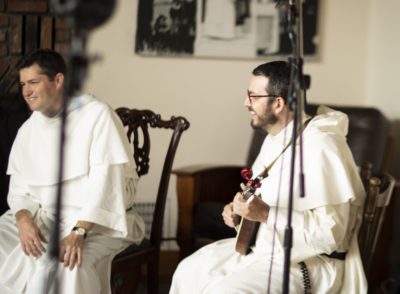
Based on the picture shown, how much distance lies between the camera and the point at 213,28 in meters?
4.09

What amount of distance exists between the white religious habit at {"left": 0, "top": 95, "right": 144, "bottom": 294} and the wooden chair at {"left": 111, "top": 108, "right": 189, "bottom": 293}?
0.09 metres

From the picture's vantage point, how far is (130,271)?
2.88 m

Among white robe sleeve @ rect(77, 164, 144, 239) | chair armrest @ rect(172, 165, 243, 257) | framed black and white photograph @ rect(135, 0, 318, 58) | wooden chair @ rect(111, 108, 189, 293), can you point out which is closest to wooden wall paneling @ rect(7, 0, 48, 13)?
framed black and white photograph @ rect(135, 0, 318, 58)

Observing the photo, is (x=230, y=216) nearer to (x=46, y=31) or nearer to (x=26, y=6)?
(x=46, y=31)

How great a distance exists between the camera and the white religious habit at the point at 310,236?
2162 millimetres

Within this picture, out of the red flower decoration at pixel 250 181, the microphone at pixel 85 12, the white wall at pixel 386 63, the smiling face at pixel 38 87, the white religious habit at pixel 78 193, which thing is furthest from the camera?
the white wall at pixel 386 63

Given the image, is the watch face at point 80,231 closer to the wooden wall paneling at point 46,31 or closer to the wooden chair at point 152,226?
the wooden chair at point 152,226

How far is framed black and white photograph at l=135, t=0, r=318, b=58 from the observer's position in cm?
404

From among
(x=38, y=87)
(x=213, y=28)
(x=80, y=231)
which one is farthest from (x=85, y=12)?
(x=213, y=28)

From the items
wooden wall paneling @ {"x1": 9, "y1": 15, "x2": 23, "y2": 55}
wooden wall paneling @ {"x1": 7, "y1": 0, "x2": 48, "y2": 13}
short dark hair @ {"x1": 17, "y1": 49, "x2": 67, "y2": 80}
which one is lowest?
short dark hair @ {"x1": 17, "y1": 49, "x2": 67, "y2": 80}

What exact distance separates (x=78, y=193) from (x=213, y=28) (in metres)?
1.87

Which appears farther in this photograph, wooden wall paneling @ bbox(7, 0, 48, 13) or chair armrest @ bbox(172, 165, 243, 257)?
wooden wall paneling @ bbox(7, 0, 48, 13)

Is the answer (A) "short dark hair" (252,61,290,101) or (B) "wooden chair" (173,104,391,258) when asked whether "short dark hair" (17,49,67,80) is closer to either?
(A) "short dark hair" (252,61,290,101)

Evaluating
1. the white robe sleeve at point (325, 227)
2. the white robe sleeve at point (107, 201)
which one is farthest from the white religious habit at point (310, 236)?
the white robe sleeve at point (107, 201)
